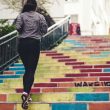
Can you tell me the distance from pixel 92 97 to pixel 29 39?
1.41 m

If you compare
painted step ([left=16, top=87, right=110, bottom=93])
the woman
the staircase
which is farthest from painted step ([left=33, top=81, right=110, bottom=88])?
the woman

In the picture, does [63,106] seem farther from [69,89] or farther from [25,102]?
[69,89]

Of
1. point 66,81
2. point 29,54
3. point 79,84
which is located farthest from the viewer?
point 66,81

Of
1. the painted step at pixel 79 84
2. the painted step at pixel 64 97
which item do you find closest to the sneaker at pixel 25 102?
the painted step at pixel 64 97

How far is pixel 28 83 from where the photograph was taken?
7.96 meters

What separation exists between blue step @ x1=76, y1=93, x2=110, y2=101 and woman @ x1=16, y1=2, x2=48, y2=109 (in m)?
0.93

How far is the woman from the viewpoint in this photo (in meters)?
8.02

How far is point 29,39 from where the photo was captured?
8125 mm

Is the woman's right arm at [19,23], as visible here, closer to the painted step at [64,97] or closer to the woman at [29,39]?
the woman at [29,39]

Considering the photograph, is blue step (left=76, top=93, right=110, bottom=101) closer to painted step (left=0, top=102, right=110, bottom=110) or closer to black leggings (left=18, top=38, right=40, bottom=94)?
painted step (left=0, top=102, right=110, bottom=110)

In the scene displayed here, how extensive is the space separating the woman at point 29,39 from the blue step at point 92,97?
0.93m

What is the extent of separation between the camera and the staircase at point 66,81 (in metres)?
7.95

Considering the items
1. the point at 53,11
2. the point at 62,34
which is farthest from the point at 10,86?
the point at 53,11

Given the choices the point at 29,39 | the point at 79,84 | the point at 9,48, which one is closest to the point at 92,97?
the point at 79,84
